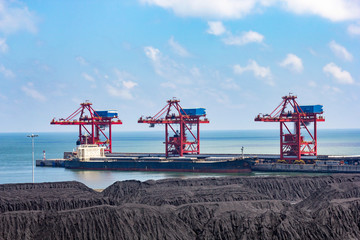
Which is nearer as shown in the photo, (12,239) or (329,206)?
(12,239)

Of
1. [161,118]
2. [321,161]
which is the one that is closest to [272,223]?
[321,161]

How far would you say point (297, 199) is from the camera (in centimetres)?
5003

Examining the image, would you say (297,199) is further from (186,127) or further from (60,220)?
(186,127)

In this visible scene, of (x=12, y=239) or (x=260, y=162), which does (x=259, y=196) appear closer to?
(x=12, y=239)

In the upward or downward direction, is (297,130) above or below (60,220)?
above

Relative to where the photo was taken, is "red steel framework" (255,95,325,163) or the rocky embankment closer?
the rocky embankment

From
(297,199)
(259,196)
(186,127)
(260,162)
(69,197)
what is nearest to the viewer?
(69,197)

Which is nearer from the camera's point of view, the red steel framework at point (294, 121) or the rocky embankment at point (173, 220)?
the rocky embankment at point (173, 220)

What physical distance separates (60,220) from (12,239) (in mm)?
2773

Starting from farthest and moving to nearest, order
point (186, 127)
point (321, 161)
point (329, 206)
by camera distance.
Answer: point (186, 127)
point (321, 161)
point (329, 206)

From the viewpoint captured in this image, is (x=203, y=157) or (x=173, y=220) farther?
(x=203, y=157)

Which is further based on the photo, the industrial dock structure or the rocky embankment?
Result: the industrial dock structure

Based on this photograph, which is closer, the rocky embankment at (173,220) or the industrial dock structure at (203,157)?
the rocky embankment at (173,220)

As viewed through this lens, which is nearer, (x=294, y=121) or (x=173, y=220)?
(x=173, y=220)
